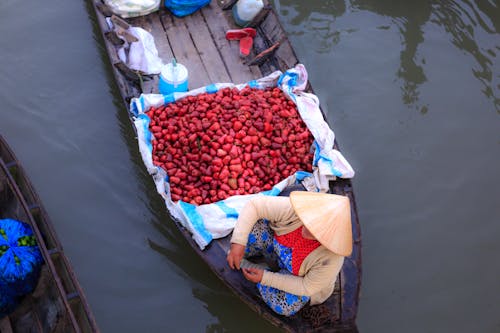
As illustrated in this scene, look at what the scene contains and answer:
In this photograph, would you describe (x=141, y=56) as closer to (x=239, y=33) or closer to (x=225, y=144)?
(x=239, y=33)

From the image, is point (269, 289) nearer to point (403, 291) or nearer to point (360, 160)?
point (403, 291)

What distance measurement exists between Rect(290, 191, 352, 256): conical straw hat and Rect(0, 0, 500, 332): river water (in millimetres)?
1702

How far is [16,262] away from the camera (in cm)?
343

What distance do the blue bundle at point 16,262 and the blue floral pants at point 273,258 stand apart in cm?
166

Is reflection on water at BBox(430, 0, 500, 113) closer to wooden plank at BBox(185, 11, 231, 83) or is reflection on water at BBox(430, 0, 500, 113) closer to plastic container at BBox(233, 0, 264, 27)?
plastic container at BBox(233, 0, 264, 27)

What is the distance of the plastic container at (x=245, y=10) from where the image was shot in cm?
528

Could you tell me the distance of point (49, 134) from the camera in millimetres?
5160

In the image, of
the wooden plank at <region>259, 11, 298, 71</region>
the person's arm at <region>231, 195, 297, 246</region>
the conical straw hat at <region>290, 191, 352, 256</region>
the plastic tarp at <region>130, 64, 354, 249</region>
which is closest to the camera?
the conical straw hat at <region>290, 191, 352, 256</region>

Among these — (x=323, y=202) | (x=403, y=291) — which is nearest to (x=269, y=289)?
(x=323, y=202)

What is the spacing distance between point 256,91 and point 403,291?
2505 mm

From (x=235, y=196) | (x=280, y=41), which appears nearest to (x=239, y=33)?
(x=280, y=41)

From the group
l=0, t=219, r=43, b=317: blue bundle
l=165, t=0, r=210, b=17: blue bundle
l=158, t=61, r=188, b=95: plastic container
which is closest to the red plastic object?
l=165, t=0, r=210, b=17: blue bundle

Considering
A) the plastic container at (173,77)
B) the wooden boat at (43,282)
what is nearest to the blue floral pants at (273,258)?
the wooden boat at (43,282)

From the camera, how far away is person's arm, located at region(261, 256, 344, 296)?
3.14 m
